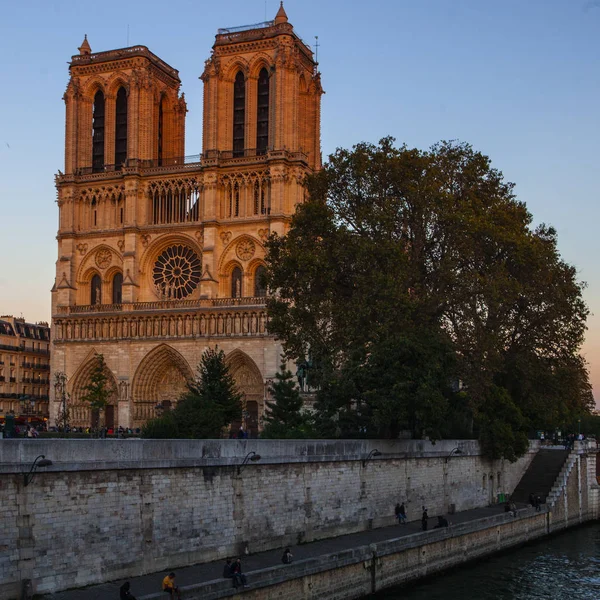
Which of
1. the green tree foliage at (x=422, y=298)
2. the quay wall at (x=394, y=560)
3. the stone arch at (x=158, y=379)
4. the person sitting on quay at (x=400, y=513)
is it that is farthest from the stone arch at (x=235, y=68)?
the person sitting on quay at (x=400, y=513)

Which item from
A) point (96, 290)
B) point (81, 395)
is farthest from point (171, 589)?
point (96, 290)

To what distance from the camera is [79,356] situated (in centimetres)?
5897

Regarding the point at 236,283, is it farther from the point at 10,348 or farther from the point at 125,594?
the point at 125,594

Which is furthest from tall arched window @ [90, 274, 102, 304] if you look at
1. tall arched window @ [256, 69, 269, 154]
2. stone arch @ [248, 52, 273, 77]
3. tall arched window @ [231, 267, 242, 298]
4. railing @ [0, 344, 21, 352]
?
stone arch @ [248, 52, 273, 77]

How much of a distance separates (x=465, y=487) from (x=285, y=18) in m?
33.9

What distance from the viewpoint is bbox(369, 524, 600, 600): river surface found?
2464 centimetres

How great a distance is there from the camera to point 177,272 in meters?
59.2

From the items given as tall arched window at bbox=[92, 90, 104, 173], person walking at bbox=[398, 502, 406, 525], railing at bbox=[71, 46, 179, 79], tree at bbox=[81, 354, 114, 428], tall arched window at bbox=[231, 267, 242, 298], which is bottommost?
person walking at bbox=[398, 502, 406, 525]

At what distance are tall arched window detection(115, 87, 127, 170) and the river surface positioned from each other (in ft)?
127

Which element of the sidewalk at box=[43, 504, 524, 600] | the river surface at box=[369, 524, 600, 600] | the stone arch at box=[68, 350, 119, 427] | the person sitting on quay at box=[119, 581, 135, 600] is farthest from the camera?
the stone arch at box=[68, 350, 119, 427]

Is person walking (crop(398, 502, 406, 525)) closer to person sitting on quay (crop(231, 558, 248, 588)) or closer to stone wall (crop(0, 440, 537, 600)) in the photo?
stone wall (crop(0, 440, 537, 600))

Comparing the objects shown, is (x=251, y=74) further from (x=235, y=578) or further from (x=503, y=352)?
(x=235, y=578)

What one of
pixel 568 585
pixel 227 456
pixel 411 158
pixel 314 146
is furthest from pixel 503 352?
pixel 314 146

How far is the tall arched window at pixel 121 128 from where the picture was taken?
61.8m
